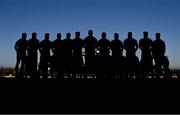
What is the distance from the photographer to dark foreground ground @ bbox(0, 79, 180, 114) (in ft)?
25.4

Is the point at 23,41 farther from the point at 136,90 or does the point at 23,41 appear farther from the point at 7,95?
the point at 136,90

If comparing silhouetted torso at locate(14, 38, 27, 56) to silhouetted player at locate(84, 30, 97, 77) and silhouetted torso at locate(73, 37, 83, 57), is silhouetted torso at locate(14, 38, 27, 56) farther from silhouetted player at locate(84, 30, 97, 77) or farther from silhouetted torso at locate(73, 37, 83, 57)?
silhouetted player at locate(84, 30, 97, 77)

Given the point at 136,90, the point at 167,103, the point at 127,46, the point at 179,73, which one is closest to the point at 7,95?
the point at 136,90

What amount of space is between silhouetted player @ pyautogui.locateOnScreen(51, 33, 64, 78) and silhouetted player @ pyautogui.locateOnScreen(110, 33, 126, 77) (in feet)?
7.50

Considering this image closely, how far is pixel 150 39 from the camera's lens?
556 inches

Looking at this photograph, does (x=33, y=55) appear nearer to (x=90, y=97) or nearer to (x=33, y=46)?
(x=33, y=46)

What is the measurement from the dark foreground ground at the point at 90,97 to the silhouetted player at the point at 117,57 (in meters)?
4.87

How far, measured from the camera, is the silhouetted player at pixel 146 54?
14062 millimetres

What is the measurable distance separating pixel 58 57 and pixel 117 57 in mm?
2647

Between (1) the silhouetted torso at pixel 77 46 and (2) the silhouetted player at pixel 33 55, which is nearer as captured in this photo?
(1) the silhouetted torso at pixel 77 46

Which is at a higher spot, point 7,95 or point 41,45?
point 41,45

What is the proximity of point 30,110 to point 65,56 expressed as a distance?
6.66 metres

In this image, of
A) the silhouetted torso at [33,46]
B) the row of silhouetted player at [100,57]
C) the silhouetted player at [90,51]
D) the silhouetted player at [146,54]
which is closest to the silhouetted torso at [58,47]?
the row of silhouetted player at [100,57]

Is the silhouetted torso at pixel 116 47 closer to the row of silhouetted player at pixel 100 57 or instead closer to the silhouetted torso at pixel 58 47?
the row of silhouetted player at pixel 100 57
